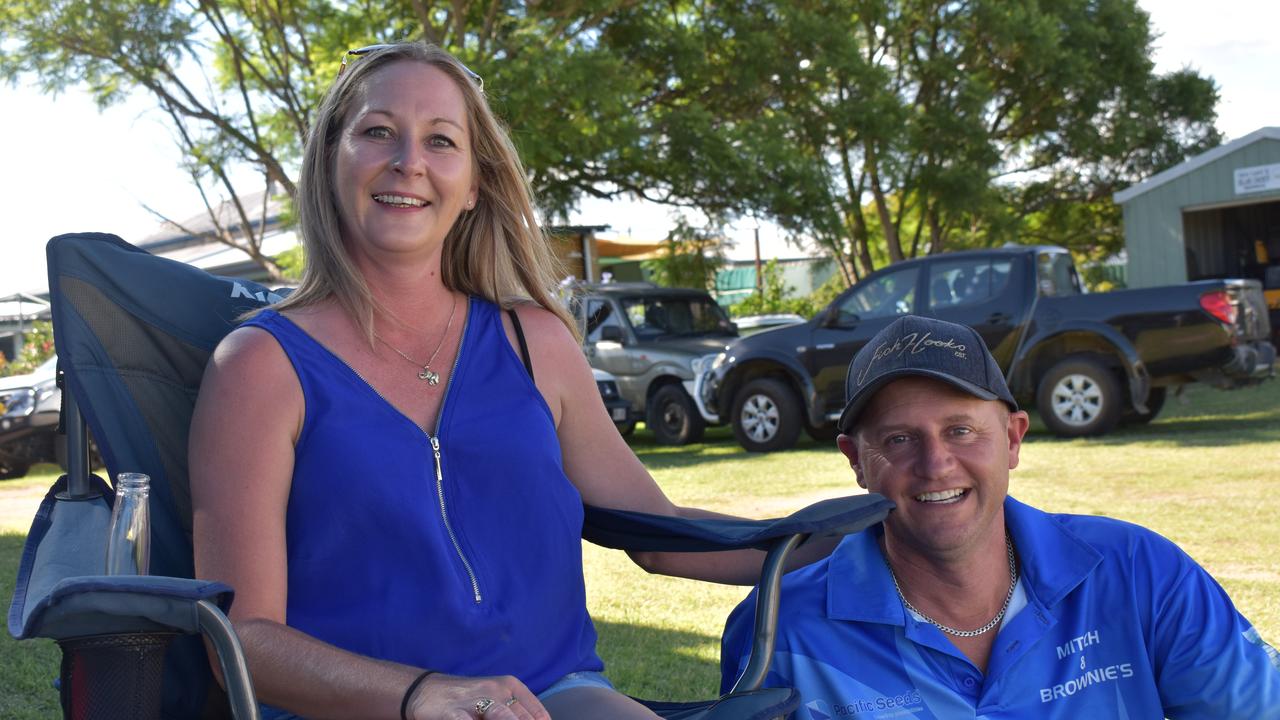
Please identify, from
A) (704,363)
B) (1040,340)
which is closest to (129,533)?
(1040,340)

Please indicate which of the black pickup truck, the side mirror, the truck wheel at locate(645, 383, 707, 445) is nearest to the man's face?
the black pickup truck

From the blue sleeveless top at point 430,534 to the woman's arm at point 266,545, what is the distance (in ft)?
0.13

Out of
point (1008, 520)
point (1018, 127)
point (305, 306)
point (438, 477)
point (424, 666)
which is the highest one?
point (1018, 127)

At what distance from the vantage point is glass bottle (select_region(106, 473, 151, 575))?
6.47 ft

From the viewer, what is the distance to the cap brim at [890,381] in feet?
6.71

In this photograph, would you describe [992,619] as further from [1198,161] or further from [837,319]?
[1198,161]

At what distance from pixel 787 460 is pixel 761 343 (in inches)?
62.1

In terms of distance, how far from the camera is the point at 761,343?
11773mm

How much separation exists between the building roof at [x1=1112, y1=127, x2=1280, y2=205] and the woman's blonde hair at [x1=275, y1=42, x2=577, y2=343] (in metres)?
19.4

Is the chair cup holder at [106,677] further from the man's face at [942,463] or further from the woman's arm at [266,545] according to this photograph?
the man's face at [942,463]

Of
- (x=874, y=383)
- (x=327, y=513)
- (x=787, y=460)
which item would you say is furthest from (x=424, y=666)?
(x=787, y=460)

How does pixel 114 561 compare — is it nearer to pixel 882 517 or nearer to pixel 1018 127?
pixel 882 517

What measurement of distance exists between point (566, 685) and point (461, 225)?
99cm

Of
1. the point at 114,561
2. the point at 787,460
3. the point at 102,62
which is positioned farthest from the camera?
the point at 102,62
